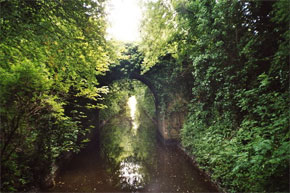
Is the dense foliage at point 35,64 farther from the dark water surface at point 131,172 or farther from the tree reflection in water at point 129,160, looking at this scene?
the tree reflection in water at point 129,160

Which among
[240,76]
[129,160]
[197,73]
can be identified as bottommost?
[129,160]

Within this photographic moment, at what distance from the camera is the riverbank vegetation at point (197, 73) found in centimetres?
232

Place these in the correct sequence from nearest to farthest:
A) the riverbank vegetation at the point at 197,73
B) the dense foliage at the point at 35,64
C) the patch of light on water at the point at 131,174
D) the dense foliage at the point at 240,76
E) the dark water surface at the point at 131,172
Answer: the dense foliage at the point at 35,64 < the riverbank vegetation at the point at 197,73 < the dense foliage at the point at 240,76 < the dark water surface at the point at 131,172 < the patch of light on water at the point at 131,174

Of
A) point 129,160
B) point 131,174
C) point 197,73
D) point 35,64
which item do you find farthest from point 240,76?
point 129,160

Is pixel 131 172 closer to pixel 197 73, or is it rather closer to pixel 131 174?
pixel 131 174

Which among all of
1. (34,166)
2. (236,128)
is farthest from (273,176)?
(34,166)

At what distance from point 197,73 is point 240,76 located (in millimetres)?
1577

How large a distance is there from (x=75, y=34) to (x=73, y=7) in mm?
524

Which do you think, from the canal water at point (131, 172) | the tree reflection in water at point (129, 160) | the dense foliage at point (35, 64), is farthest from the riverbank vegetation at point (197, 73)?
the tree reflection in water at point (129, 160)

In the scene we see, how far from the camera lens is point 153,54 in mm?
5859

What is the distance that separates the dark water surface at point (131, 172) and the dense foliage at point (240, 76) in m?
1.09

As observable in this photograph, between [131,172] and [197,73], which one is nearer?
[197,73]

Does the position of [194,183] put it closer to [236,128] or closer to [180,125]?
[236,128]

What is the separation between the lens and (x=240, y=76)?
391 centimetres
